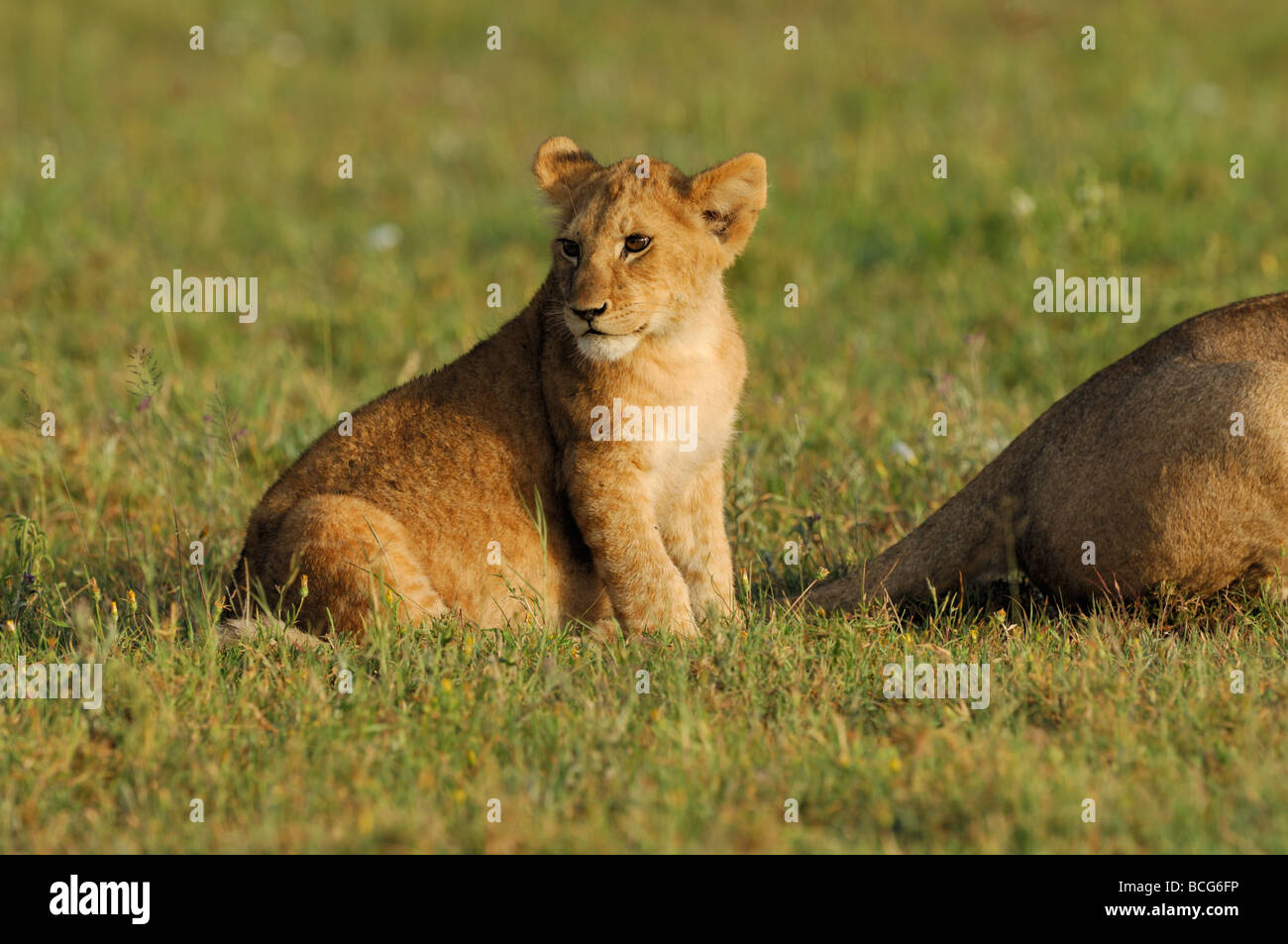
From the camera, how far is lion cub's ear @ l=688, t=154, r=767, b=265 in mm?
5066

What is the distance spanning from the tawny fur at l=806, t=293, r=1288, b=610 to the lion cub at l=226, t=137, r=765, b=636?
77cm

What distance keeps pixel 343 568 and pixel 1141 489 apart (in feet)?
8.36

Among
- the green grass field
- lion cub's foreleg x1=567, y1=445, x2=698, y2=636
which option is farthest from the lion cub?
the green grass field

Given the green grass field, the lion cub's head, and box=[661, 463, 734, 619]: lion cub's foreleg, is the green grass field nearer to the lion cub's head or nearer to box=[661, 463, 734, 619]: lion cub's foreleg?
box=[661, 463, 734, 619]: lion cub's foreleg

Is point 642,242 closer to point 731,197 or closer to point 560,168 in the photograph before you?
point 731,197

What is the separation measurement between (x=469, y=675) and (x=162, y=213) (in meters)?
7.36

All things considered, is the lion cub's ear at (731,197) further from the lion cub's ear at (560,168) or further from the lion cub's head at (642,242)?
the lion cub's ear at (560,168)

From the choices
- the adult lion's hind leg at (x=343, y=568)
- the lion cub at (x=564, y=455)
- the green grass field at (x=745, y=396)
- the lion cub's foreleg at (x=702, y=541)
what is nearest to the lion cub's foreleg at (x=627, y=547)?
the lion cub at (x=564, y=455)

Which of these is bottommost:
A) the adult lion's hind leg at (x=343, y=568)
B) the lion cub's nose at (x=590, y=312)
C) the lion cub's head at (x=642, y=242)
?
the adult lion's hind leg at (x=343, y=568)

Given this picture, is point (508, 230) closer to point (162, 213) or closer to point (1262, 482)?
point (162, 213)

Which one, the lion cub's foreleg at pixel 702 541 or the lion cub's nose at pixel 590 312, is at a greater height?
the lion cub's nose at pixel 590 312

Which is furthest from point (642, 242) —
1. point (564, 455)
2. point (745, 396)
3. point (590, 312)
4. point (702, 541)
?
point (745, 396)

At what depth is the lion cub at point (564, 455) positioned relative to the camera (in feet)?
15.9
